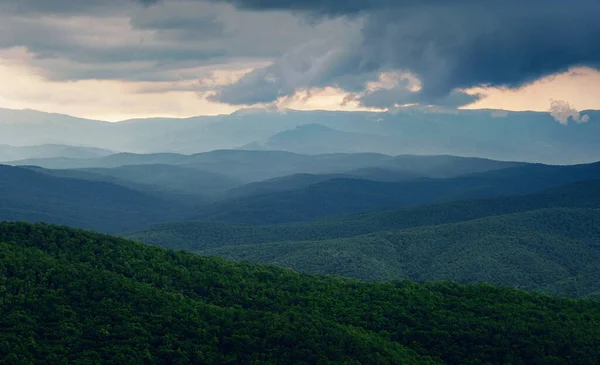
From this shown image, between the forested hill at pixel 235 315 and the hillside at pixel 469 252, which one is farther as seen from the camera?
the hillside at pixel 469 252

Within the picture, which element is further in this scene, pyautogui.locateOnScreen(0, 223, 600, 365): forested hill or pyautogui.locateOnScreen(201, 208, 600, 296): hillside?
pyautogui.locateOnScreen(201, 208, 600, 296): hillside

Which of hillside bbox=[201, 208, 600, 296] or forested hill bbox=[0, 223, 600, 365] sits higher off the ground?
forested hill bbox=[0, 223, 600, 365]

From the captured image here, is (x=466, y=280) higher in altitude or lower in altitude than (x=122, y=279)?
lower

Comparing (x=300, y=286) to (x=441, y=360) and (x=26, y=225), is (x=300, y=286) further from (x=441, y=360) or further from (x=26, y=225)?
(x=26, y=225)

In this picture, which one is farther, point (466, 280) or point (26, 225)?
point (466, 280)

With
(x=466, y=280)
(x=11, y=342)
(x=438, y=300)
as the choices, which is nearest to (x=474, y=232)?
(x=466, y=280)
